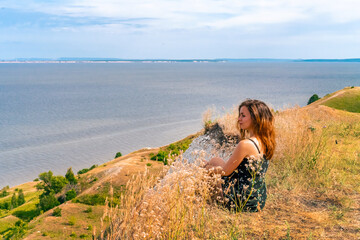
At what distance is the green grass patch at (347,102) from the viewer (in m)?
31.4

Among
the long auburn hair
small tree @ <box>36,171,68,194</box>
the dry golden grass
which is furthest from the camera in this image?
small tree @ <box>36,171,68,194</box>

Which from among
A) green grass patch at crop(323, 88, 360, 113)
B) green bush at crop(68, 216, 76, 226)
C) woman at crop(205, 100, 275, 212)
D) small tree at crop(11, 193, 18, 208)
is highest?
woman at crop(205, 100, 275, 212)

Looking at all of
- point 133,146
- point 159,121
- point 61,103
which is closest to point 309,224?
point 133,146

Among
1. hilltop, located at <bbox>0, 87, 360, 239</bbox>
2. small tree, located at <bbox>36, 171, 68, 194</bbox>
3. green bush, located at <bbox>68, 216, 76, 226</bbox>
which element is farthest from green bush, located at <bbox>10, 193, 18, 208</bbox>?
hilltop, located at <bbox>0, 87, 360, 239</bbox>

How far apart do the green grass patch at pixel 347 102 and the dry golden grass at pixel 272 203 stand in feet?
87.0

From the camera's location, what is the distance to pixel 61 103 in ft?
287

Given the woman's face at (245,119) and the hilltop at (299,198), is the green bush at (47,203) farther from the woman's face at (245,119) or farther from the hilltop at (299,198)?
the woman's face at (245,119)

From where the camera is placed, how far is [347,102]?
32.5 metres

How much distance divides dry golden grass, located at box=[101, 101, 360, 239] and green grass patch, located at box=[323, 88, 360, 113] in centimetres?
2653

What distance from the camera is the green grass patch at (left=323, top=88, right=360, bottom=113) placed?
31359mm

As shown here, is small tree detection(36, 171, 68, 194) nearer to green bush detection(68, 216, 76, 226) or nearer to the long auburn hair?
green bush detection(68, 216, 76, 226)

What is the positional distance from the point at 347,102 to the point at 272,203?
32.1m

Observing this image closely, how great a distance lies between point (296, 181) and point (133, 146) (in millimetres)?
39365

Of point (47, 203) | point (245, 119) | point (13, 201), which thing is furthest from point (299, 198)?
point (13, 201)
